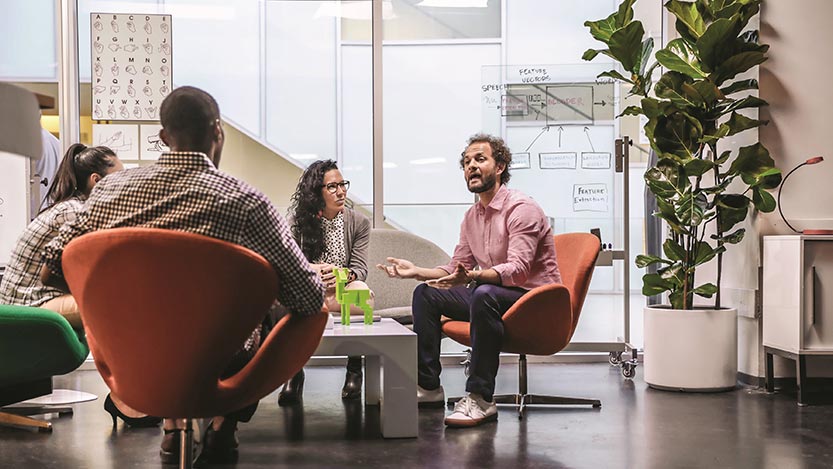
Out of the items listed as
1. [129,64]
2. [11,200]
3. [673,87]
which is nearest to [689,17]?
[673,87]

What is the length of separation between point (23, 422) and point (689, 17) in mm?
3735

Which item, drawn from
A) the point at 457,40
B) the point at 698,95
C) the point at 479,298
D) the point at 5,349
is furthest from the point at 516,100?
the point at 5,349

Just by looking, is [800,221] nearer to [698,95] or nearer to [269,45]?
[698,95]

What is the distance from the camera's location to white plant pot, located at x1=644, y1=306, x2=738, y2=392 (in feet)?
15.3

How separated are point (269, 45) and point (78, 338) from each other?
2.87 meters

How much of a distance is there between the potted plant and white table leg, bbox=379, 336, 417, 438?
5.87 ft

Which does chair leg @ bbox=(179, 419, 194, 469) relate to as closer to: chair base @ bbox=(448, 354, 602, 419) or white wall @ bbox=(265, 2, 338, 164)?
chair base @ bbox=(448, 354, 602, 419)

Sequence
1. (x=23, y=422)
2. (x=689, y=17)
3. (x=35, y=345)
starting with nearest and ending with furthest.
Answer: (x=35, y=345)
(x=23, y=422)
(x=689, y=17)

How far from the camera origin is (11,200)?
18.3 ft

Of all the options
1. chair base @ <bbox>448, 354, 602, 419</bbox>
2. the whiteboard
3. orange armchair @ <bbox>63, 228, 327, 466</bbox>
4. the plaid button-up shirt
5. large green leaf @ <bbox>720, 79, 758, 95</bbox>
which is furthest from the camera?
the whiteboard

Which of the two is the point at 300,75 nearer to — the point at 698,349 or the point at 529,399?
the point at 529,399

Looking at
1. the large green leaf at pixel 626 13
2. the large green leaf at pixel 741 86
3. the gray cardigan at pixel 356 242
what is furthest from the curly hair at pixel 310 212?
the large green leaf at pixel 741 86

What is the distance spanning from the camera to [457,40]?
5.86 m

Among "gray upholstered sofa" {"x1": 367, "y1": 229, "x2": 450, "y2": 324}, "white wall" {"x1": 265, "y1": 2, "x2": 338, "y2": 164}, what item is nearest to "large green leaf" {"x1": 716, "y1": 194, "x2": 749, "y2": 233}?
"gray upholstered sofa" {"x1": 367, "y1": 229, "x2": 450, "y2": 324}
